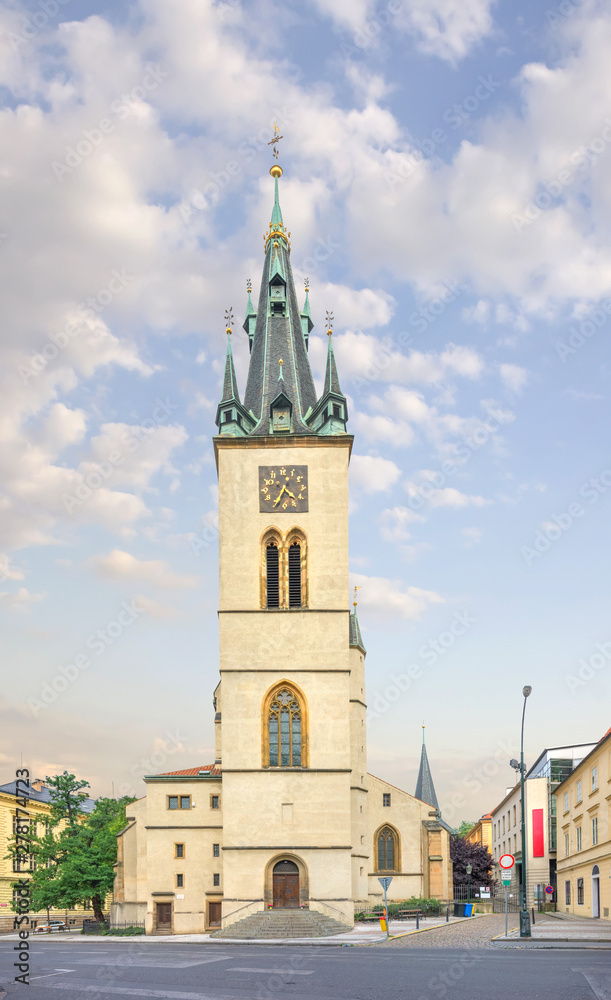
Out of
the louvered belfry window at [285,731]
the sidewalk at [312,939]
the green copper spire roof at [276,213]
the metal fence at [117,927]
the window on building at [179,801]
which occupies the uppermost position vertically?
the green copper spire roof at [276,213]

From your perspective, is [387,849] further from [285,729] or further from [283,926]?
[283,926]

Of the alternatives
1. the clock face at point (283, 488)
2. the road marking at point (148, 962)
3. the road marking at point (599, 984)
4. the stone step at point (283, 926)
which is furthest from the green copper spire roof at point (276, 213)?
the road marking at point (599, 984)

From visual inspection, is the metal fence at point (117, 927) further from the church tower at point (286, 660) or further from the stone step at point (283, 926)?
the stone step at point (283, 926)

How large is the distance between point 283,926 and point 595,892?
15.6 meters

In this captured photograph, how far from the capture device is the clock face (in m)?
47.4

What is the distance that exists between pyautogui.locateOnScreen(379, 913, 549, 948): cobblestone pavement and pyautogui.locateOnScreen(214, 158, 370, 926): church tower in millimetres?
5309

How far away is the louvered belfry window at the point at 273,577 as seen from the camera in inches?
1825

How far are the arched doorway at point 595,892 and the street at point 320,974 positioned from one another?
58.1 ft

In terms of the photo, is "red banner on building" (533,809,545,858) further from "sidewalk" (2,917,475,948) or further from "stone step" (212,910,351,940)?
"stone step" (212,910,351,940)

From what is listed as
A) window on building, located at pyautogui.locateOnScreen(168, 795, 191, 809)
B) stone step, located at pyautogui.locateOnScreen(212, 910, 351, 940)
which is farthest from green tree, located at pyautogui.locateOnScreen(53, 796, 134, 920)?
stone step, located at pyautogui.locateOnScreen(212, 910, 351, 940)

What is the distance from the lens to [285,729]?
1747 inches

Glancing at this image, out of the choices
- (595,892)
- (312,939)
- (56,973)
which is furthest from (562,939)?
(595,892)

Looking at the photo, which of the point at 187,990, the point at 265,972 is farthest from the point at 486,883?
the point at 187,990

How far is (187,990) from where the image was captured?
18.4m
